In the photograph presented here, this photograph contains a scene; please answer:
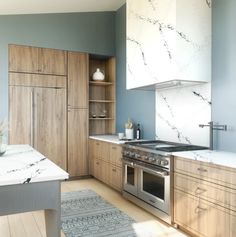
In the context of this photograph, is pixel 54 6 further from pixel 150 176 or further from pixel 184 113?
pixel 150 176

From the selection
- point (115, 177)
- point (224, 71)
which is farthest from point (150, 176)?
point (224, 71)

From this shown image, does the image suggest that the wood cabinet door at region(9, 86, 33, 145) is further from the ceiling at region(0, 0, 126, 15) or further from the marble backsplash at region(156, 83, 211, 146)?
the marble backsplash at region(156, 83, 211, 146)

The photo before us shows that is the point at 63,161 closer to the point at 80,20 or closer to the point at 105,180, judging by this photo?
the point at 105,180

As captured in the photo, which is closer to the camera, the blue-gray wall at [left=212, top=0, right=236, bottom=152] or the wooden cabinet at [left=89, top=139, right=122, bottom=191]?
the blue-gray wall at [left=212, top=0, right=236, bottom=152]

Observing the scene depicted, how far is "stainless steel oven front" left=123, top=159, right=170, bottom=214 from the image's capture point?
2.89 metres

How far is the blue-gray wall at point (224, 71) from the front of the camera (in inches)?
110

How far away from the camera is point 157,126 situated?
405cm

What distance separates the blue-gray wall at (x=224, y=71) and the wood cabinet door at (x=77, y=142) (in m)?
2.73

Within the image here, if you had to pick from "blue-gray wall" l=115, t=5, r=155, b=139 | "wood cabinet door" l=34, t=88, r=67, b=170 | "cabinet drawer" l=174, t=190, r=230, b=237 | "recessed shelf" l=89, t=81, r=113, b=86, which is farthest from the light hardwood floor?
"recessed shelf" l=89, t=81, r=113, b=86

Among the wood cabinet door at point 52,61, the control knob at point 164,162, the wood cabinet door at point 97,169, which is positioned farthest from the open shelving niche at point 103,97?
the control knob at point 164,162

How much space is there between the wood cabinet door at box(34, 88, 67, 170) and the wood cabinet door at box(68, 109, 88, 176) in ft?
0.38

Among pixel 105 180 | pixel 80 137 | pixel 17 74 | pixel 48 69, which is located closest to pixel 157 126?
pixel 105 180

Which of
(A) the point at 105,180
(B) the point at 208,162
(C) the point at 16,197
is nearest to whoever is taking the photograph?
(C) the point at 16,197

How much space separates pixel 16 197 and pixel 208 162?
1664 millimetres
